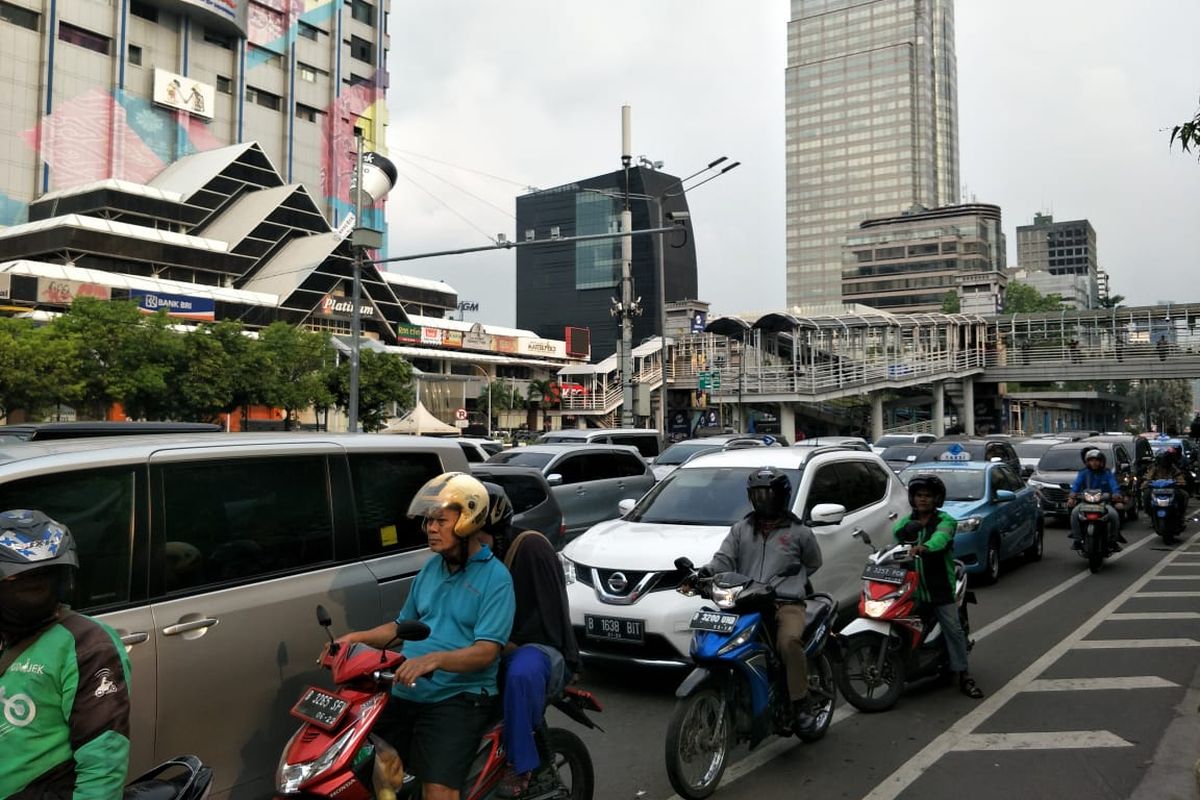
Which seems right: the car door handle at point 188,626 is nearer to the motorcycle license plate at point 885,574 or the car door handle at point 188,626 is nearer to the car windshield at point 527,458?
the motorcycle license plate at point 885,574

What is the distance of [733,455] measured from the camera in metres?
7.96

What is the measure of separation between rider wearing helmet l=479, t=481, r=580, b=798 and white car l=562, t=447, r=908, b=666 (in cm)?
240

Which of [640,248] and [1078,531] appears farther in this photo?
[640,248]

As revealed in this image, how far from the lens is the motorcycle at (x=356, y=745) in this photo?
288cm

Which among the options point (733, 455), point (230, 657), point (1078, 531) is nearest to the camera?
point (230, 657)

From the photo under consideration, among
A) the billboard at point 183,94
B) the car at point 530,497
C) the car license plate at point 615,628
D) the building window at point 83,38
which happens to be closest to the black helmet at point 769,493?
the car license plate at point 615,628

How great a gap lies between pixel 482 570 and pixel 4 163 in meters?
67.8

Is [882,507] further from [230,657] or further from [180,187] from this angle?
[180,187]

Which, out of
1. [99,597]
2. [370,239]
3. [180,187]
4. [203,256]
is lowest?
[99,597]

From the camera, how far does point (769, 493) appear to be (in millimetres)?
5086

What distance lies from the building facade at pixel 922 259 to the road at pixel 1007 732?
399 ft

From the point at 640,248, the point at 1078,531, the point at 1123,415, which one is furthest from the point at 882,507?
the point at 1123,415

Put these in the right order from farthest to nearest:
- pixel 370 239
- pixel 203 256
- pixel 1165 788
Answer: pixel 203 256 < pixel 370 239 < pixel 1165 788

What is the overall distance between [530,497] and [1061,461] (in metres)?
12.7
